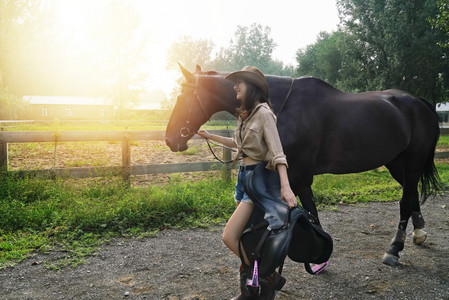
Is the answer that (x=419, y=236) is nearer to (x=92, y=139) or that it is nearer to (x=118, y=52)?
(x=92, y=139)

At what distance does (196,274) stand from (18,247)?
2.23 metres

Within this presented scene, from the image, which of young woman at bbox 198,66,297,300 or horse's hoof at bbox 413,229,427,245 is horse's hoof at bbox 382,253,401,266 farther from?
young woman at bbox 198,66,297,300

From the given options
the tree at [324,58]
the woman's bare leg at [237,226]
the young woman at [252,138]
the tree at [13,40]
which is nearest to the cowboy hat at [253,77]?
the young woman at [252,138]

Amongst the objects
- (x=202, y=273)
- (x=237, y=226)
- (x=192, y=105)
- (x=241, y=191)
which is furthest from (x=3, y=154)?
(x=237, y=226)

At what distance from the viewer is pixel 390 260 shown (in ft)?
13.1

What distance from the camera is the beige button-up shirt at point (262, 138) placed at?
2.41m

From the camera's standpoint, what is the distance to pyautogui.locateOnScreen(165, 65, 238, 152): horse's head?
364 cm

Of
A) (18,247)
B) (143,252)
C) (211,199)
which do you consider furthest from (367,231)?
(18,247)

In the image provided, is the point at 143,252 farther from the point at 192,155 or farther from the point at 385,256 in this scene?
the point at 192,155

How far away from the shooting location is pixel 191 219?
5.50 metres

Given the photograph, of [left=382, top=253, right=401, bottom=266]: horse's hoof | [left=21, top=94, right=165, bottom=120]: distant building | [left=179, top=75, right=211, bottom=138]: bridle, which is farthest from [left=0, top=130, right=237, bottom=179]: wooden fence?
[left=21, top=94, right=165, bottom=120]: distant building

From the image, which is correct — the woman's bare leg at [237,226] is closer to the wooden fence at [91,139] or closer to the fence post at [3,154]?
the wooden fence at [91,139]

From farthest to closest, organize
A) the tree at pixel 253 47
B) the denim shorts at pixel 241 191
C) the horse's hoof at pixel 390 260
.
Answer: the tree at pixel 253 47, the horse's hoof at pixel 390 260, the denim shorts at pixel 241 191

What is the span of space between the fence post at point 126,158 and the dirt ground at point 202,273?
81.6 inches
